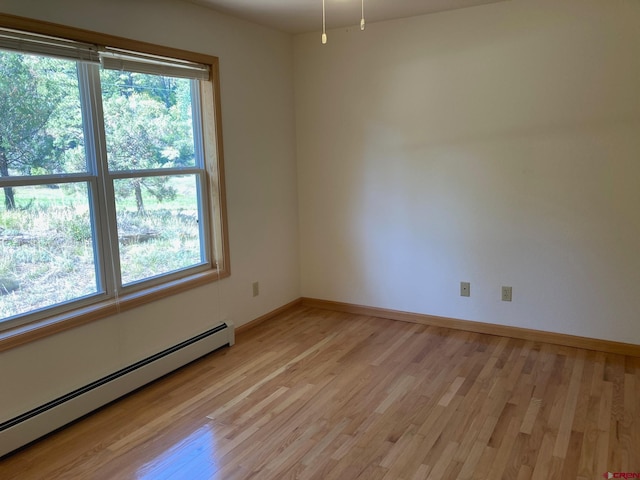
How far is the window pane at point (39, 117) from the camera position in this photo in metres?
2.41

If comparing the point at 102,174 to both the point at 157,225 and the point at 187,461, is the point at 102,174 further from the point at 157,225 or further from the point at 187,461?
the point at 187,461

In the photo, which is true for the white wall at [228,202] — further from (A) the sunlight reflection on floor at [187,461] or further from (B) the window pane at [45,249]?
(A) the sunlight reflection on floor at [187,461]

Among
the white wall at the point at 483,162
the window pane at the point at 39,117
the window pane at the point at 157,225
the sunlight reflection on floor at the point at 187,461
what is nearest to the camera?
the sunlight reflection on floor at the point at 187,461

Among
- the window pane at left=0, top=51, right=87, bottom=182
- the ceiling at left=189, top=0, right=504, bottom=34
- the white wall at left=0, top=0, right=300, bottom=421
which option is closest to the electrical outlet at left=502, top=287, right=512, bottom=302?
the white wall at left=0, top=0, right=300, bottom=421

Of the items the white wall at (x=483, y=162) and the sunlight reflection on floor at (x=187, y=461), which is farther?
the white wall at (x=483, y=162)

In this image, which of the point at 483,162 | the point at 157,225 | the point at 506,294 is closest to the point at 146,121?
the point at 157,225

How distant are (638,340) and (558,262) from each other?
71cm

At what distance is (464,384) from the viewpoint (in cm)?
302

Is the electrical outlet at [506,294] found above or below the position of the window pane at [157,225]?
below

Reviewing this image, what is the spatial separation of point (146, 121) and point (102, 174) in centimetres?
49

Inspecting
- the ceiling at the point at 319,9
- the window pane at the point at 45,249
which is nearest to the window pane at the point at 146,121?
the window pane at the point at 45,249

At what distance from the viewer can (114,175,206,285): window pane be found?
120 inches

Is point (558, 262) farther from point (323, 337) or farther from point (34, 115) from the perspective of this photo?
point (34, 115)

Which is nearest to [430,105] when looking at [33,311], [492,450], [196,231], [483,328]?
[483,328]
